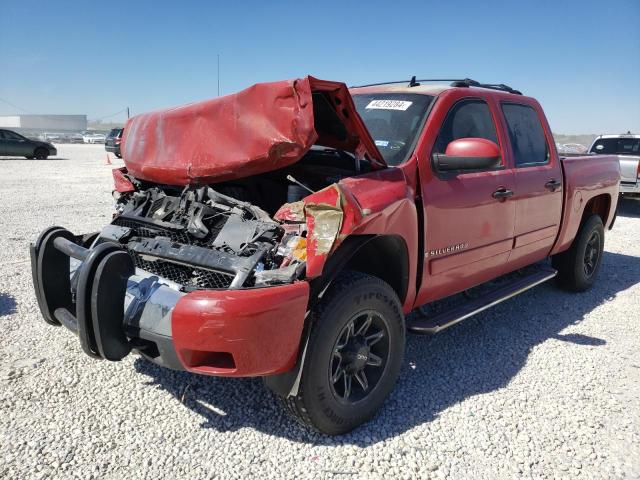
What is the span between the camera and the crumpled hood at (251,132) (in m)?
2.63

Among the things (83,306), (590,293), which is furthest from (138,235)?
(590,293)

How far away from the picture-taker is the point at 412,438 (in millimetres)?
2768

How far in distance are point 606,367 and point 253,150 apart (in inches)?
119

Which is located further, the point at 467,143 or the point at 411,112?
the point at 411,112

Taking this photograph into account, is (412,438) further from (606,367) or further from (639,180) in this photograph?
(639,180)

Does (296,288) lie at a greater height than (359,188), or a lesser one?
lesser

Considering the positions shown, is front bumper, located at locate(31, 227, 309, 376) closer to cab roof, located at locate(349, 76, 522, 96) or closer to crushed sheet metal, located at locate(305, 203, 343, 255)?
crushed sheet metal, located at locate(305, 203, 343, 255)

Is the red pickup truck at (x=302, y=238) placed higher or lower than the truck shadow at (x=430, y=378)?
higher

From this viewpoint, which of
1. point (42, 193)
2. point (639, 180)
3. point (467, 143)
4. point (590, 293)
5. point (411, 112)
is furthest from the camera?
point (42, 193)

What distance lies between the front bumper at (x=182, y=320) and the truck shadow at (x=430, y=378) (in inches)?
24.6

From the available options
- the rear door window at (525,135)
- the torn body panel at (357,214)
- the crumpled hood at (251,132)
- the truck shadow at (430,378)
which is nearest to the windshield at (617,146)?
the truck shadow at (430,378)

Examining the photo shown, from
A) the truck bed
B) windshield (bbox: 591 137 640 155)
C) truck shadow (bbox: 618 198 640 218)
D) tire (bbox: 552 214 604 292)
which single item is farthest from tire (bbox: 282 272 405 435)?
windshield (bbox: 591 137 640 155)

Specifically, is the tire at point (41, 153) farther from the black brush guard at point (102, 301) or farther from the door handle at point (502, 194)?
the door handle at point (502, 194)

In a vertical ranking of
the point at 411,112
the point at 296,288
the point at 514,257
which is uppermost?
the point at 411,112
